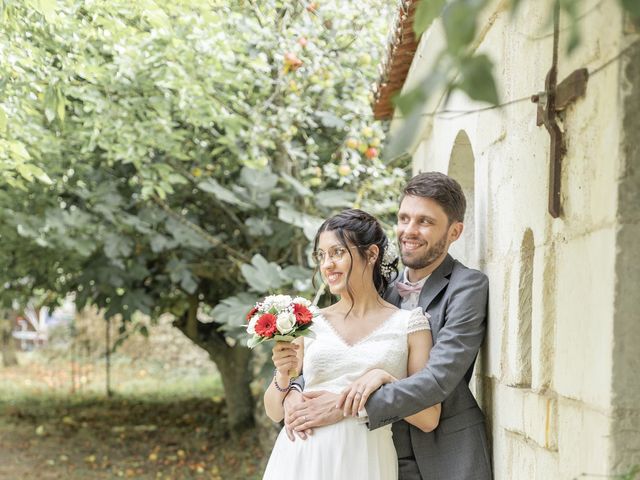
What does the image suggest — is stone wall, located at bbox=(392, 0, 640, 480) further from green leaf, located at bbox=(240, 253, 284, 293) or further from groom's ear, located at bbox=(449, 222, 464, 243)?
green leaf, located at bbox=(240, 253, 284, 293)

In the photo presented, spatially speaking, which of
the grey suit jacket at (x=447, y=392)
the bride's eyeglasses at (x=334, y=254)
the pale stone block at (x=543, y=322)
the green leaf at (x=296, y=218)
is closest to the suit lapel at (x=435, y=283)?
the grey suit jacket at (x=447, y=392)

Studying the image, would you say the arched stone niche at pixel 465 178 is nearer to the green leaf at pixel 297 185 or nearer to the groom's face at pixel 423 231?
the groom's face at pixel 423 231

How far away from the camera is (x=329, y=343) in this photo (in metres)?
3.16

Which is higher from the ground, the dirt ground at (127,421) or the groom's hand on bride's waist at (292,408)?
the groom's hand on bride's waist at (292,408)

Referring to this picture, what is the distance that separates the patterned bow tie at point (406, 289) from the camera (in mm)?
3345

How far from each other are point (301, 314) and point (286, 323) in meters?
0.07

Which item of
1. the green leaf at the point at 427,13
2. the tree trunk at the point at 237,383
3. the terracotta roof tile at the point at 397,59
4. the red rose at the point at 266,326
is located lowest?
the tree trunk at the point at 237,383

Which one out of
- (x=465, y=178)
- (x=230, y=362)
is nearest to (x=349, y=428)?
(x=465, y=178)

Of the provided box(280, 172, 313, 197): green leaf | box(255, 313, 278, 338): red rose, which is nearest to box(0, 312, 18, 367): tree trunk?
box(280, 172, 313, 197): green leaf

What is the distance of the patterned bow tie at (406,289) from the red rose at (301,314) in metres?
0.48

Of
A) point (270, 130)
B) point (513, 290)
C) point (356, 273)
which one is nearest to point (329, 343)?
point (356, 273)

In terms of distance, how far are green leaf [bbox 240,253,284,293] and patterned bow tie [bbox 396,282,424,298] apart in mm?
2726

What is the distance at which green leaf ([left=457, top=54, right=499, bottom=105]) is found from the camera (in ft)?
3.94

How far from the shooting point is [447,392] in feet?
9.28
